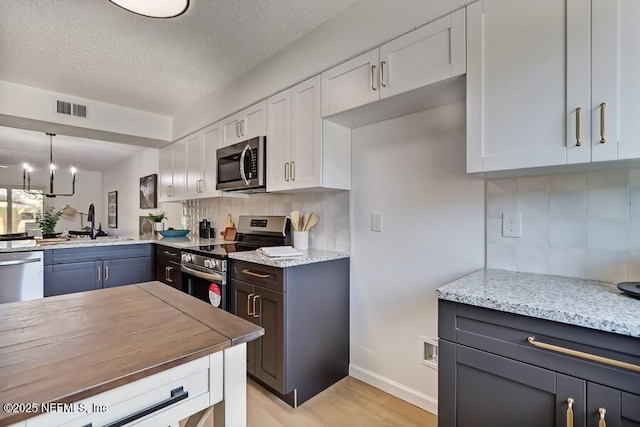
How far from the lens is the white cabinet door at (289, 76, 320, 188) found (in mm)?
2053

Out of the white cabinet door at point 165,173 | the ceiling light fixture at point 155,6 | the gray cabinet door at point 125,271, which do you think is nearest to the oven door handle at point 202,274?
the gray cabinet door at point 125,271

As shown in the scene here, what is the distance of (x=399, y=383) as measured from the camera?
6.61 ft

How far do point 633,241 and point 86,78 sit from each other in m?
3.87

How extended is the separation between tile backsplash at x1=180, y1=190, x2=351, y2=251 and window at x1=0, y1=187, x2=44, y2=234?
6.46m

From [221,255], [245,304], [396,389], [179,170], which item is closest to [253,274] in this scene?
[245,304]

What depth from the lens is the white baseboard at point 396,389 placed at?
6.08ft

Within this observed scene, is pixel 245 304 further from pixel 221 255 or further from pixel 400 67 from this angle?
pixel 400 67

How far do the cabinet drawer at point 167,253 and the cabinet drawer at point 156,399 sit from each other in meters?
2.35

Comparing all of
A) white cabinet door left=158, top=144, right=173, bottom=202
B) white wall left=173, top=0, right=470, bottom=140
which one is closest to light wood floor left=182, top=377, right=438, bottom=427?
white wall left=173, top=0, right=470, bottom=140

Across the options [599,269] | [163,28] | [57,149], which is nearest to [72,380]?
[599,269]

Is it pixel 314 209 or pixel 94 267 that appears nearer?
pixel 314 209

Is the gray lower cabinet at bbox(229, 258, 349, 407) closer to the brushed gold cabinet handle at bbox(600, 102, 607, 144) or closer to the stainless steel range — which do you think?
the stainless steel range

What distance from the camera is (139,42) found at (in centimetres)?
219

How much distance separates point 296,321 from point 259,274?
1.26ft
